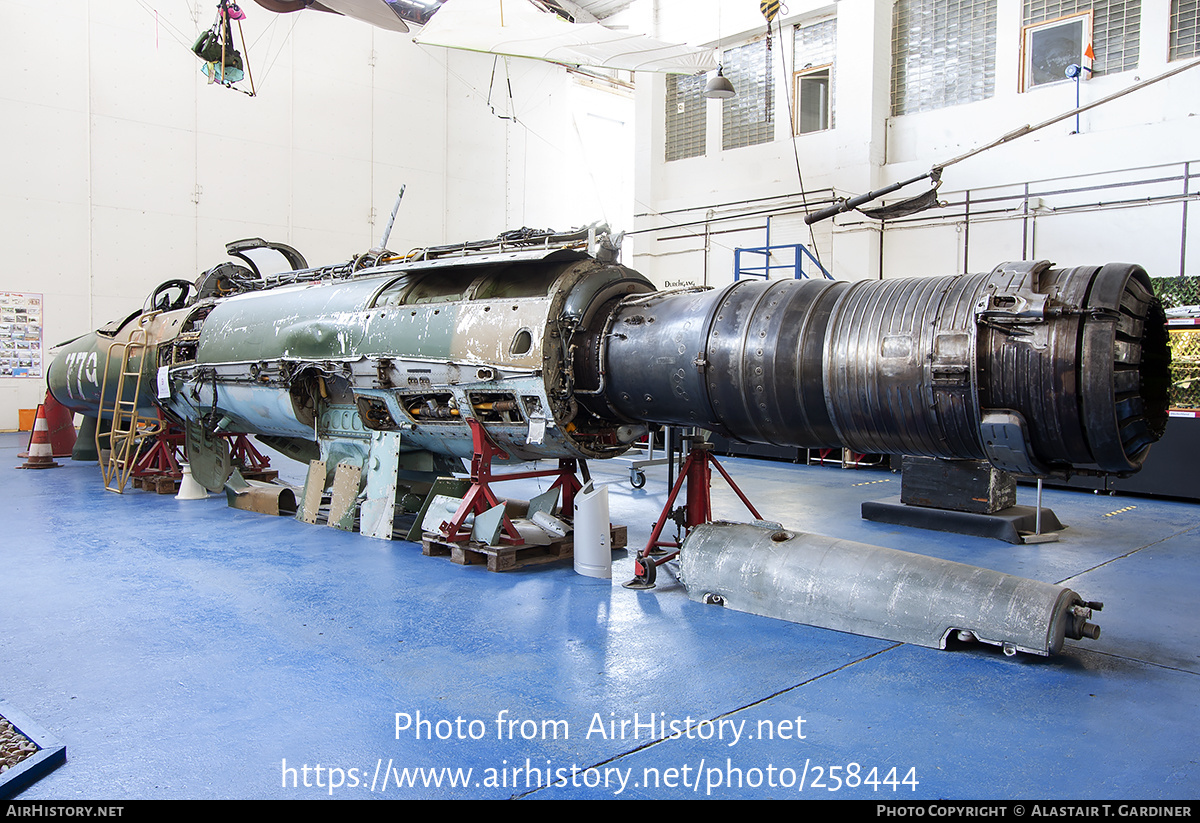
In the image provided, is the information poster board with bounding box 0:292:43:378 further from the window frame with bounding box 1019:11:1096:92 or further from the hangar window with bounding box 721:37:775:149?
the window frame with bounding box 1019:11:1096:92

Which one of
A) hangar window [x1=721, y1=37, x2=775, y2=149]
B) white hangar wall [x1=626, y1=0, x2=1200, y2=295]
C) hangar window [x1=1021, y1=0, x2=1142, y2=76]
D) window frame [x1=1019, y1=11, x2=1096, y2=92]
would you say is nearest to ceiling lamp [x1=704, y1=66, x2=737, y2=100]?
white hangar wall [x1=626, y1=0, x2=1200, y2=295]

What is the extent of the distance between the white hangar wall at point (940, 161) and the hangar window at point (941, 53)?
0.08 meters

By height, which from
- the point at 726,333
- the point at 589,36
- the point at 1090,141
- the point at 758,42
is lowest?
the point at 726,333

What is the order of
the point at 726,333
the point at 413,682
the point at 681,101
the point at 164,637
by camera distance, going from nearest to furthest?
the point at 413,682
the point at 164,637
the point at 726,333
the point at 681,101

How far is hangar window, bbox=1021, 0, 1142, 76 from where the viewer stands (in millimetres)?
10898

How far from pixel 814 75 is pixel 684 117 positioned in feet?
10.5

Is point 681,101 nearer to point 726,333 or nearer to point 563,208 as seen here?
point 563,208

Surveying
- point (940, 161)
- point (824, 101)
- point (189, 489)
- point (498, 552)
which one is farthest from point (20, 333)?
point (940, 161)

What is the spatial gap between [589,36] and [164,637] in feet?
36.3

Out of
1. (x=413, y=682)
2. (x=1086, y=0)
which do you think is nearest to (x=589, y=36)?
(x=1086, y=0)

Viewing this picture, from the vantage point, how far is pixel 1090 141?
11125 millimetres

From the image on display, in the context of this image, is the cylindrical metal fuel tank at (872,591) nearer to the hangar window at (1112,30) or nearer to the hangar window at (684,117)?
the hangar window at (1112,30)

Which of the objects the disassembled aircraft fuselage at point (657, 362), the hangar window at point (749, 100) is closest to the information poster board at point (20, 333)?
the disassembled aircraft fuselage at point (657, 362)

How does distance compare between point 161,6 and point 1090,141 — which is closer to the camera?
point 1090,141
